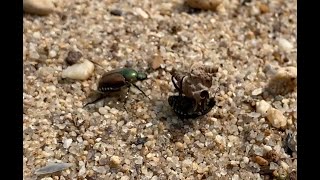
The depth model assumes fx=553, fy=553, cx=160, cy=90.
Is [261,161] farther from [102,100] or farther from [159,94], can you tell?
[102,100]

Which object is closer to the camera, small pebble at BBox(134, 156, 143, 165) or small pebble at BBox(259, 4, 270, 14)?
small pebble at BBox(134, 156, 143, 165)

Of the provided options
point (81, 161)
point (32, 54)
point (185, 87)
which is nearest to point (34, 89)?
point (32, 54)

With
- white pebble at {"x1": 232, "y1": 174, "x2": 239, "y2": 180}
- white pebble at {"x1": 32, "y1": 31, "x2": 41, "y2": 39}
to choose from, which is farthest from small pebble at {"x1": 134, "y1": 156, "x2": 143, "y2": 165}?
white pebble at {"x1": 32, "y1": 31, "x2": 41, "y2": 39}

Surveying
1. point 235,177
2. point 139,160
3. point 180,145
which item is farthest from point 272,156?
point 139,160

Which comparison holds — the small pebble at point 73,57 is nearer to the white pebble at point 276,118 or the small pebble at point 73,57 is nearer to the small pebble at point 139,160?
the small pebble at point 139,160

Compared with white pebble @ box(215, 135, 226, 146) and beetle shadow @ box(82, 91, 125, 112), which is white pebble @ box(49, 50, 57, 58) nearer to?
beetle shadow @ box(82, 91, 125, 112)
